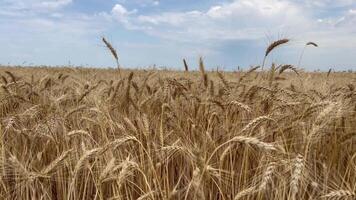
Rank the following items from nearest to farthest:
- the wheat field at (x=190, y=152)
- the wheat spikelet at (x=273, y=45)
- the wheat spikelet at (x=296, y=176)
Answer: the wheat spikelet at (x=296, y=176) → the wheat field at (x=190, y=152) → the wheat spikelet at (x=273, y=45)

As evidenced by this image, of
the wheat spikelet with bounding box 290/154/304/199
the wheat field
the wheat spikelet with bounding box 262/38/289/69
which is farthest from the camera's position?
the wheat spikelet with bounding box 262/38/289/69

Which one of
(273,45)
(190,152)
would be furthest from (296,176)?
(273,45)

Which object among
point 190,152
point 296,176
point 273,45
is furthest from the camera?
point 273,45

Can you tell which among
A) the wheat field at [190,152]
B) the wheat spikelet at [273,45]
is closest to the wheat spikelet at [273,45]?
the wheat spikelet at [273,45]

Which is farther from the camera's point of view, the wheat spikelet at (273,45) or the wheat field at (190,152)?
the wheat spikelet at (273,45)

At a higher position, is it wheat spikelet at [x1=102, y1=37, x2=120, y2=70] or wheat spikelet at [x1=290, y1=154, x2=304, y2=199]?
wheat spikelet at [x1=102, y1=37, x2=120, y2=70]

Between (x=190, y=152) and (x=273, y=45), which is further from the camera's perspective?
(x=273, y=45)

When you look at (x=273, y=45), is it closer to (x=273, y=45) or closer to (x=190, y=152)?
(x=273, y=45)

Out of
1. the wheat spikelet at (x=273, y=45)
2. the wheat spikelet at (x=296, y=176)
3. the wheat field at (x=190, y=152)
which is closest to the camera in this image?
the wheat spikelet at (x=296, y=176)

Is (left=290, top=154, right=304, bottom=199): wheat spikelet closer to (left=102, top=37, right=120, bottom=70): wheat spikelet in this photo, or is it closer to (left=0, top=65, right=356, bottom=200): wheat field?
(left=0, top=65, right=356, bottom=200): wheat field

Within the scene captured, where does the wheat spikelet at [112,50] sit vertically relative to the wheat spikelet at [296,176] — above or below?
above

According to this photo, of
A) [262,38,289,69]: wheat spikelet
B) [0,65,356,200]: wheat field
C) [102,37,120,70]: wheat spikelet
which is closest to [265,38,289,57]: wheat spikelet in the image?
[262,38,289,69]: wheat spikelet

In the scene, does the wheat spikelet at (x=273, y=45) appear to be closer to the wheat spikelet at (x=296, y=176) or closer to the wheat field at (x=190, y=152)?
the wheat field at (x=190, y=152)

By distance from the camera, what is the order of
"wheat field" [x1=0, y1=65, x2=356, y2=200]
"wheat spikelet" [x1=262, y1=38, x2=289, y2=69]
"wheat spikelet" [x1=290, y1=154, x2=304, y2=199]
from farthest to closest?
1. "wheat spikelet" [x1=262, y1=38, x2=289, y2=69]
2. "wheat field" [x1=0, y1=65, x2=356, y2=200]
3. "wheat spikelet" [x1=290, y1=154, x2=304, y2=199]
